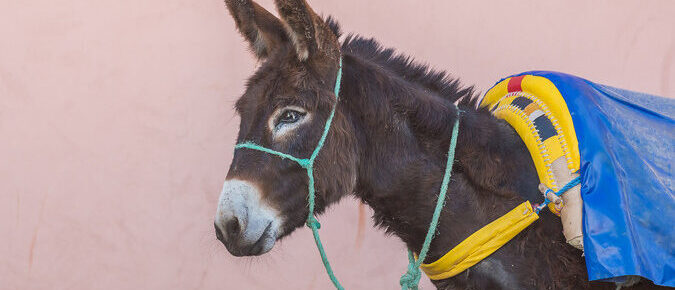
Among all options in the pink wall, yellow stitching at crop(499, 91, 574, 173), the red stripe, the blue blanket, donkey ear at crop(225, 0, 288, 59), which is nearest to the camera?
the blue blanket

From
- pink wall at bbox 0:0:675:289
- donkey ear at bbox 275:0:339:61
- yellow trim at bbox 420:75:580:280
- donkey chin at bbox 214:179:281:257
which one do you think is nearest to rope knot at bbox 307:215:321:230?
donkey chin at bbox 214:179:281:257

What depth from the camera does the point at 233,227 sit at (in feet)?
5.62

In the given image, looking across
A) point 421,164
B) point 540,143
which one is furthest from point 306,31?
point 540,143

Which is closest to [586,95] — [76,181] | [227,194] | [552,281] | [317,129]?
[552,281]

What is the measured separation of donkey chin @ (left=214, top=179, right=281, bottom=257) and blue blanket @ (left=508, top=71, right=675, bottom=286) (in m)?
0.89

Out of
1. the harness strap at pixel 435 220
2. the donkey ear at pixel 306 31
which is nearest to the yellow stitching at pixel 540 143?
the harness strap at pixel 435 220

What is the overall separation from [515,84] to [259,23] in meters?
0.92

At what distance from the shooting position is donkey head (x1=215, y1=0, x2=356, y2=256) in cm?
172

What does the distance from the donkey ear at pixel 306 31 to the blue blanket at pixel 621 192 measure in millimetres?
733

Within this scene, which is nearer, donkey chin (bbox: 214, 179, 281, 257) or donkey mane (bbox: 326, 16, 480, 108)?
donkey chin (bbox: 214, 179, 281, 257)

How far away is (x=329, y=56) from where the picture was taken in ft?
6.05

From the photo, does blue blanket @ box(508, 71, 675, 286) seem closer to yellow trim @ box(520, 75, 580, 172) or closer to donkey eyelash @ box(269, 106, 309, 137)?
yellow trim @ box(520, 75, 580, 172)

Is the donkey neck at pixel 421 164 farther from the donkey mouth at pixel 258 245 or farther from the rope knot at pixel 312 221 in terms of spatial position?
the donkey mouth at pixel 258 245

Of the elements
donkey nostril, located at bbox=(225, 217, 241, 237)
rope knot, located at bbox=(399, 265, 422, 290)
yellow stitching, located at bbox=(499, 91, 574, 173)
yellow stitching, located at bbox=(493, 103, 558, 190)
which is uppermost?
yellow stitching, located at bbox=(499, 91, 574, 173)
